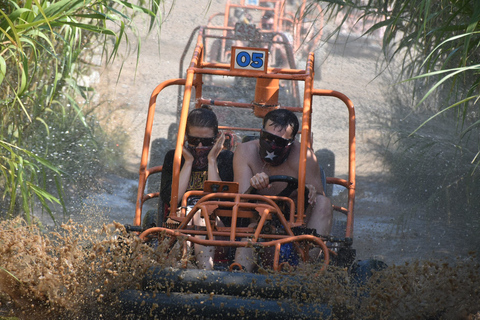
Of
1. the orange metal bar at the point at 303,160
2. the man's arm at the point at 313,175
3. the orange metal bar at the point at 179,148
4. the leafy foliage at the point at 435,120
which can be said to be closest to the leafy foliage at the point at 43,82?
the orange metal bar at the point at 179,148

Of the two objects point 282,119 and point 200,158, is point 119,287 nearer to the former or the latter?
point 200,158

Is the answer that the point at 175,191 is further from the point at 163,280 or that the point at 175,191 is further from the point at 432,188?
the point at 432,188

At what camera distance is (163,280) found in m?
2.61

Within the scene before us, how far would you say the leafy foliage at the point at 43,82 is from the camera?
10.4ft

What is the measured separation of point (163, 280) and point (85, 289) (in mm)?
339

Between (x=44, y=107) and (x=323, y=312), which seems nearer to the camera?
(x=323, y=312)

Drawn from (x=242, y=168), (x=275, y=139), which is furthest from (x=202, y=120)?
(x=275, y=139)

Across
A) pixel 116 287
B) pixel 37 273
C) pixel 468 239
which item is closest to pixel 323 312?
pixel 116 287

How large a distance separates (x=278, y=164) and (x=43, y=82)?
203 centimetres

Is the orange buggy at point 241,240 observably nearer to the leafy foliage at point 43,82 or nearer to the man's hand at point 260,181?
the man's hand at point 260,181

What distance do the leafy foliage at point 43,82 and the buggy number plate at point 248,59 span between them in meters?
0.58

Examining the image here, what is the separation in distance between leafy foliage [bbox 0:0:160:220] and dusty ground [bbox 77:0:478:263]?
46 cm

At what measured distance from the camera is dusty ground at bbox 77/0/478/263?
236 inches

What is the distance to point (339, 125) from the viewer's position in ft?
38.1
